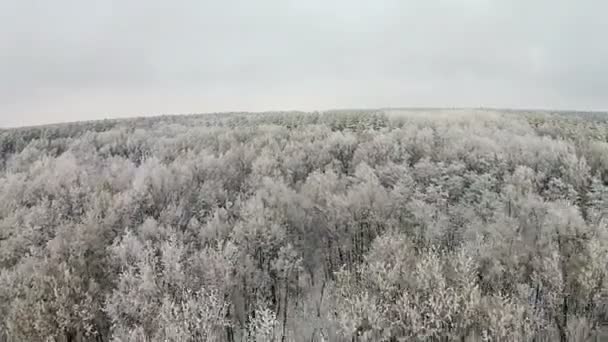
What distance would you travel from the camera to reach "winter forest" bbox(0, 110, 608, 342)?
2094 cm

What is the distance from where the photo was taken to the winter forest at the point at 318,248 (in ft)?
68.7

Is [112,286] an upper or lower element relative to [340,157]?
lower

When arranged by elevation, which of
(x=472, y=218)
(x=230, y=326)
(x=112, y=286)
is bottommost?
(x=230, y=326)

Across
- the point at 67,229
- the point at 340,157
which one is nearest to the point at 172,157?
the point at 340,157

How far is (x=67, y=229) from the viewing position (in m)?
27.4

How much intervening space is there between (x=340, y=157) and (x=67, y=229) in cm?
2620

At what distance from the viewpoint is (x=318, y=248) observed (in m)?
30.7

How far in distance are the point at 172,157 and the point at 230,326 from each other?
100ft

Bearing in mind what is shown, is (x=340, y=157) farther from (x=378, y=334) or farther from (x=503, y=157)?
(x=378, y=334)

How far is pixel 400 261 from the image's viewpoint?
23.5m

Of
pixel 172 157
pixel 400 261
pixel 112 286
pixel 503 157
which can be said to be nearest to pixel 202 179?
pixel 172 157

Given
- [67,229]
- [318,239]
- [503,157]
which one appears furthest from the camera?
[503,157]

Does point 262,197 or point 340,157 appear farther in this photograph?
point 340,157

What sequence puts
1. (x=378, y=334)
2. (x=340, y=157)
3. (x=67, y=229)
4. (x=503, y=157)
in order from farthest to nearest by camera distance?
(x=340, y=157) → (x=503, y=157) → (x=67, y=229) → (x=378, y=334)
